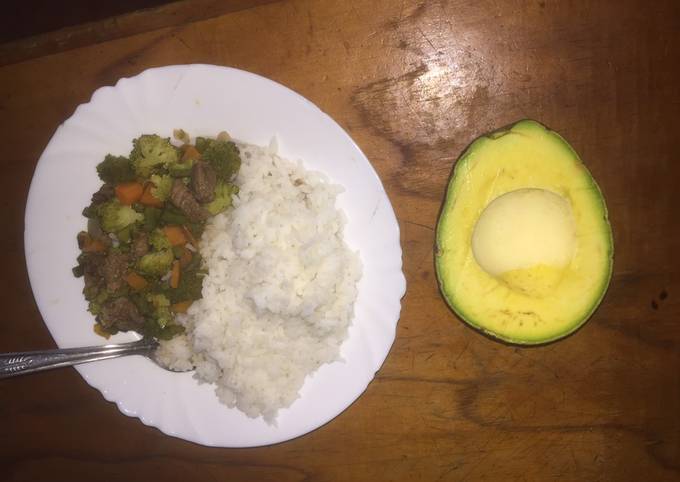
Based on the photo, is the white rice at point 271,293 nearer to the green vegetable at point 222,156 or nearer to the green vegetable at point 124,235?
the green vegetable at point 222,156

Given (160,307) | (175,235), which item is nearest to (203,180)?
(175,235)

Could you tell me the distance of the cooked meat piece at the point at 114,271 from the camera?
1.67 m

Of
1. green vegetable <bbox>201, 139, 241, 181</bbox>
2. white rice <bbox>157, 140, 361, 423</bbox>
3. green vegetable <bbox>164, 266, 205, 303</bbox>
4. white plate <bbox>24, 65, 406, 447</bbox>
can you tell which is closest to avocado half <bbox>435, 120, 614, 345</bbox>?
white plate <bbox>24, 65, 406, 447</bbox>

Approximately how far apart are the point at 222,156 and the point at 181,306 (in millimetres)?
522

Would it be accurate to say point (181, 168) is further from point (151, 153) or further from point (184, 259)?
point (184, 259)

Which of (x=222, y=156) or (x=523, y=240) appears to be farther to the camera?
(x=222, y=156)

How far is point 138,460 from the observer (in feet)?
6.22

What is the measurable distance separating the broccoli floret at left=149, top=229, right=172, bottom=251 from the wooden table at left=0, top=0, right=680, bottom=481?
1.82 ft

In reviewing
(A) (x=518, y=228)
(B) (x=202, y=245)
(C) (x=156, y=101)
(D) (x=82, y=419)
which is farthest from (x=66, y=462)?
(A) (x=518, y=228)

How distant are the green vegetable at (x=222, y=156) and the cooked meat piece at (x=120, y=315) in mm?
516

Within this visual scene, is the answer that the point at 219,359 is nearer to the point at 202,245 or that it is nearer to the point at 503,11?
the point at 202,245

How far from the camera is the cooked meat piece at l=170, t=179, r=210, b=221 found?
167 cm

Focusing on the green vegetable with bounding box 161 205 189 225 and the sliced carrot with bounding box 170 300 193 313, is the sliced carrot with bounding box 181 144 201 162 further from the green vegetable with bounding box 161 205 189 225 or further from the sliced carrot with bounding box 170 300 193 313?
the sliced carrot with bounding box 170 300 193 313

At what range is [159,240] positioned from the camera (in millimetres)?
1677
